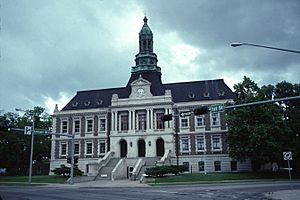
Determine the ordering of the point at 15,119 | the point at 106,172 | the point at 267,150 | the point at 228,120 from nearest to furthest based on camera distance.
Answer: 1. the point at 267,150
2. the point at 228,120
3. the point at 106,172
4. the point at 15,119

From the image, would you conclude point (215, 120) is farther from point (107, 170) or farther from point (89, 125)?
point (89, 125)

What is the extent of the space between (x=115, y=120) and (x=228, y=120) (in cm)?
2002

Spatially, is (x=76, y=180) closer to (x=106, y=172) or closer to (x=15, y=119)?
(x=106, y=172)

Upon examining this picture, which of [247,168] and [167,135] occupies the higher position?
[167,135]

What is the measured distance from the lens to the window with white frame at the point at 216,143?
54.5m

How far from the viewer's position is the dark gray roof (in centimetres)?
5726

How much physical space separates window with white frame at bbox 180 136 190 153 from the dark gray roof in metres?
6.32

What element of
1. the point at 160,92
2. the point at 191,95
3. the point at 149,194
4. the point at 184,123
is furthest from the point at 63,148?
the point at 149,194

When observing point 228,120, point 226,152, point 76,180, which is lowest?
point 76,180

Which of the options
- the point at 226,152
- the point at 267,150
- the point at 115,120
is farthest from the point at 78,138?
the point at 267,150

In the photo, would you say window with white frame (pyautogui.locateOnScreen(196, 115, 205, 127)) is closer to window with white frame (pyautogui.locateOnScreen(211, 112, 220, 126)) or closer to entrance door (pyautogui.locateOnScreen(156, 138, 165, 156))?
window with white frame (pyautogui.locateOnScreen(211, 112, 220, 126))

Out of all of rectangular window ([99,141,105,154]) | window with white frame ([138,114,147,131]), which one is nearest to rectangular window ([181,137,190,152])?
window with white frame ([138,114,147,131])

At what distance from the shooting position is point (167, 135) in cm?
5441

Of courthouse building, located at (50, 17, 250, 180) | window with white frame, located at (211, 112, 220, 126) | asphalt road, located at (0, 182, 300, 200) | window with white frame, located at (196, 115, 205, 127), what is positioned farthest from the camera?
window with white frame, located at (196, 115, 205, 127)
